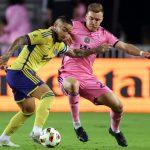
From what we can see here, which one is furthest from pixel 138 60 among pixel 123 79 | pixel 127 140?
pixel 127 140

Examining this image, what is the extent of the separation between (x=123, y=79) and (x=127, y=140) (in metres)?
4.82

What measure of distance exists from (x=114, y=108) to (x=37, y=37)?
1.67m

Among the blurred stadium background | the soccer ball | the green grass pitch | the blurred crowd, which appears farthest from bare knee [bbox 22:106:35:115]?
the blurred crowd

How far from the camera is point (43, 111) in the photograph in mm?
11102

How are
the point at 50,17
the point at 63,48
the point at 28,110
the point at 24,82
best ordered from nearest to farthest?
1. the point at 24,82
2. the point at 28,110
3. the point at 63,48
4. the point at 50,17

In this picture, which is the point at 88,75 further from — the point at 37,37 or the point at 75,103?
the point at 37,37

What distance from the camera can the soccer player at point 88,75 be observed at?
474 inches

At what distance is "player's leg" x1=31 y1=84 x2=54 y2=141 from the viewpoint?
1105cm

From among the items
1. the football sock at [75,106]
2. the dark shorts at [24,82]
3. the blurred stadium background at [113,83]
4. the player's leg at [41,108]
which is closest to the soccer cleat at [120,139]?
the football sock at [75,106]

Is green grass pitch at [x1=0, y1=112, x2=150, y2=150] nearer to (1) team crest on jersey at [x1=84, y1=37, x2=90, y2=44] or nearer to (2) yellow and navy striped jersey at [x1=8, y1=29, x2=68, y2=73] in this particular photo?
(2) yellow and navy striped jersey at [x1=8, y1=29, x2=68, y2=73]

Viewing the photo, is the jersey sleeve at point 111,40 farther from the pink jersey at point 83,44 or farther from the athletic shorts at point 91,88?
the athletic shorts at point 91,88

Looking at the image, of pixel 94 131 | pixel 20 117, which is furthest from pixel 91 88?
pixel 94 131

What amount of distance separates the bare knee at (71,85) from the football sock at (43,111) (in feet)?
2.82

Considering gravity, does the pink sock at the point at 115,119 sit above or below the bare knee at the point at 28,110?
below
